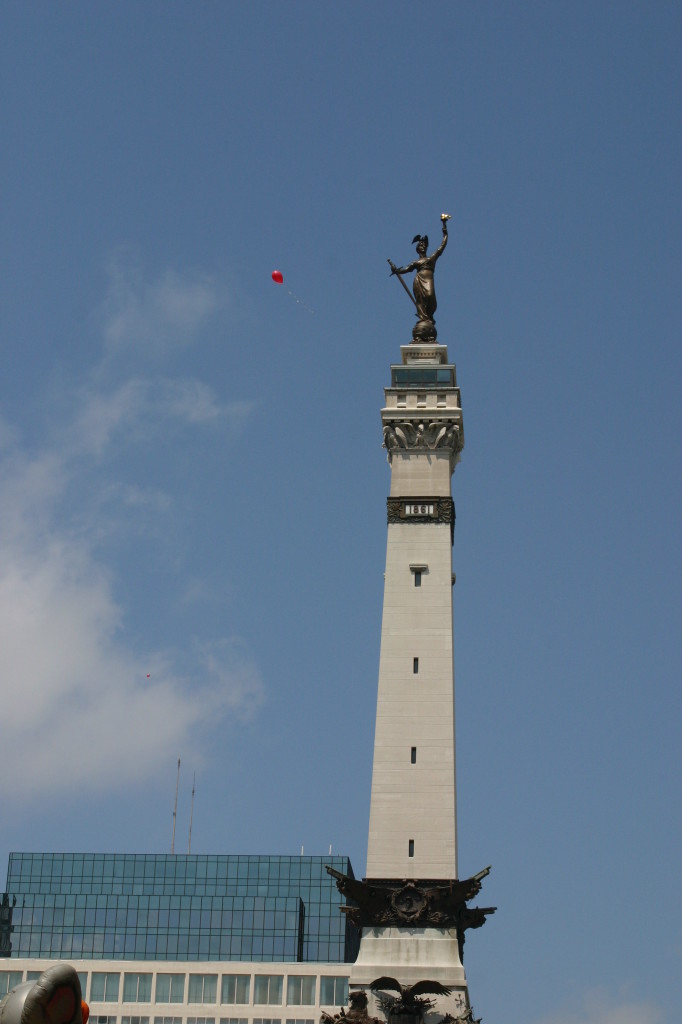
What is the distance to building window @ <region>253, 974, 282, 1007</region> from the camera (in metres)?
103

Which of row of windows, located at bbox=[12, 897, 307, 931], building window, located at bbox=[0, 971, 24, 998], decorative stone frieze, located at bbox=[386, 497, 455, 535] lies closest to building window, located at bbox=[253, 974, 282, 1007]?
row of windows, located at bbox=[12, 897, 307, 931]

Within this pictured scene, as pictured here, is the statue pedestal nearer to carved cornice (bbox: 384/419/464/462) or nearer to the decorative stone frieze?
the decorative stone frieze

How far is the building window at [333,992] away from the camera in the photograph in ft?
338

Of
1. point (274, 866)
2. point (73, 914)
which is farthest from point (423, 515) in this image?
point (73, 914)

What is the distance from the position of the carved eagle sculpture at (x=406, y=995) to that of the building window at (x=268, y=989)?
46215 mm

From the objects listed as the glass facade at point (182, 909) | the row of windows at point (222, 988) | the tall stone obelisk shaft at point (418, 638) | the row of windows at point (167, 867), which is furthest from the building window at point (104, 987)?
the tall stone obelisk shaft at point (418, 638)

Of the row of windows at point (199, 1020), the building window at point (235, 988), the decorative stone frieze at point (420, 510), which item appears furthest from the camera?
the building window at point (235, 988)

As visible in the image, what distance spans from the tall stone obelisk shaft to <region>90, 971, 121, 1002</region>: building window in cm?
4944

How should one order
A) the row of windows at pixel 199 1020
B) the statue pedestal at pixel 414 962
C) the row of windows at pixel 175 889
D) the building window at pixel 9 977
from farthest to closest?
the row of windows at pixel 175 889
the building window at pixel 9 977
the row of windows at pixel 199 1020
the statue pedestal at pixel 414 962

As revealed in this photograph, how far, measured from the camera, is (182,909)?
116938mm

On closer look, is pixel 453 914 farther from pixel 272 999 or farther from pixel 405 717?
pixel 272 999

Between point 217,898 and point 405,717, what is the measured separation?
5801 centimetres

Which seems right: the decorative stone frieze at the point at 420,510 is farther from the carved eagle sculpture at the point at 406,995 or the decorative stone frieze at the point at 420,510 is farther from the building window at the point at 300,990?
the building window at the point at 300,990

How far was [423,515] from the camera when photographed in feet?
226
